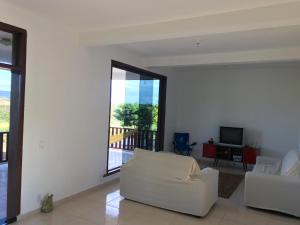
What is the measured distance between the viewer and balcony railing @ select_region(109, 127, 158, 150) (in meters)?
5.25

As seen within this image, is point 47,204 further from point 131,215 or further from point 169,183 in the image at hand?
point 169,183

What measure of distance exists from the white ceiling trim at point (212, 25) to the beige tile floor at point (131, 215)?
2321 millimetres

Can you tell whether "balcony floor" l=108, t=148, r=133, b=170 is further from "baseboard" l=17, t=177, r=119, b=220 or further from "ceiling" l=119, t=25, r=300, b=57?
"ceiling" l=119, t=25, r=300, b=57

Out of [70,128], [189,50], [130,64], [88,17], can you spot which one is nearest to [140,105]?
[130,64]

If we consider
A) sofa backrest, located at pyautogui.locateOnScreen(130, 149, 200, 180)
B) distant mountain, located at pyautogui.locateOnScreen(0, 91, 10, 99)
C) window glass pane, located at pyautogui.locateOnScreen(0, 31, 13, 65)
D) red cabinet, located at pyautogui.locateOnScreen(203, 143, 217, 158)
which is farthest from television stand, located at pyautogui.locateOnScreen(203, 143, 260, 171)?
window glass pane, located at pyautogui.locateOnScreen(0, 31, 13, 65)

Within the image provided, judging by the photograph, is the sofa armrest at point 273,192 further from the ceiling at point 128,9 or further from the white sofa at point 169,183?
the ceiling at point 128,9

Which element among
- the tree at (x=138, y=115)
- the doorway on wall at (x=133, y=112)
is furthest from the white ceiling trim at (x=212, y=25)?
the tree at (x=138, y=115)

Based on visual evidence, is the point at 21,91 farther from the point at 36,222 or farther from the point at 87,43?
the point at 36,222

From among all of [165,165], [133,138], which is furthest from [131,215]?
[133,138]

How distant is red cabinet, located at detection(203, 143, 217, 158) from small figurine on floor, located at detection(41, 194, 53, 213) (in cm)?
403

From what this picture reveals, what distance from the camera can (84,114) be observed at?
4.16 meters

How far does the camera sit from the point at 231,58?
472cm

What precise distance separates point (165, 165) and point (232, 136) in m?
3.35

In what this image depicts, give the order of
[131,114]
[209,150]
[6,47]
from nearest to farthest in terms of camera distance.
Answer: [6,47], [131,114], [209,150]
